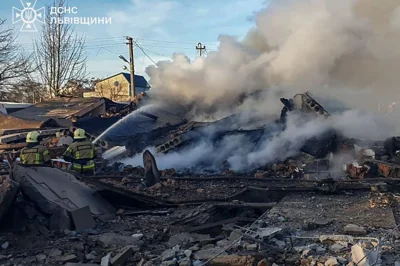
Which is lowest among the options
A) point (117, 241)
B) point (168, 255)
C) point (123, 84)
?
point (117, 241)

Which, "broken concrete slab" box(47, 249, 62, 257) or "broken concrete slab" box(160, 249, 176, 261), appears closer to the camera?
"broken concrete slab" box(160, 249, 176, 261)

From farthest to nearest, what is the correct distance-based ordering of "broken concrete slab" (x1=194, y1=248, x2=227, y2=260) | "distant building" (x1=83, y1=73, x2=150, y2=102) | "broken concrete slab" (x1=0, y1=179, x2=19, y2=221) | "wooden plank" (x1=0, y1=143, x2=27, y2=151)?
1. "distant building" (x1=83, y1=73, x2=150, y2=102)
2. "wooden plank" (x1=0, y1=143, x2=27, y2=151)
3. "broken concrete slab" (x1=0, y1=179, x2=19, y2=221)
4. "broken concrete slab" (x1=194, y1=248, x2=227, y2=260)

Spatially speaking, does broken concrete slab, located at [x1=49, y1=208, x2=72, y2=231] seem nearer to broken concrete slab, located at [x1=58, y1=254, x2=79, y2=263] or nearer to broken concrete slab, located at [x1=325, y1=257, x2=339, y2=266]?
broken concrete slab, located at [x1=58, y1=254, x2=79, y2=263]

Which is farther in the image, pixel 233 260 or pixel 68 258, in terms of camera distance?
pixel 68 258

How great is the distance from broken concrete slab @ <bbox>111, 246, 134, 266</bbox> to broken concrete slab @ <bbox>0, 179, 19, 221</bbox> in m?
1.87

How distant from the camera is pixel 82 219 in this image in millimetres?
5941

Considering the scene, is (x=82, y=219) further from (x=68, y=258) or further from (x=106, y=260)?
(x=106, y=260)

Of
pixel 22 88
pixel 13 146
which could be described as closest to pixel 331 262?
pixel 13 146

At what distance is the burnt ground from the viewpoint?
4230 mm

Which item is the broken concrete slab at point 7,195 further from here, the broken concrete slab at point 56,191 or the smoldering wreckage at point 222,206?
the broken concrete slab at point 56,191

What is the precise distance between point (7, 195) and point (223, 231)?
278cm

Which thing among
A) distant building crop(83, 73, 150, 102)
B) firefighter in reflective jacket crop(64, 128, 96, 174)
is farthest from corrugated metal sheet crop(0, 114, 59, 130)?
distant building crop(83, 73, 150, 102)

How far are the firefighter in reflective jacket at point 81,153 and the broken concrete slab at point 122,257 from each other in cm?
427

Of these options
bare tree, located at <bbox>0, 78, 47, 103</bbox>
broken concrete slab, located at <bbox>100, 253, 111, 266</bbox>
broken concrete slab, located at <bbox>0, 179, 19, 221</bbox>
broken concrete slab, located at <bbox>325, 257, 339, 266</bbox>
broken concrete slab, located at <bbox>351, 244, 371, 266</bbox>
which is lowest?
broken concrete slab, located at <bbox>100, 253, 111, 266</bbox>
